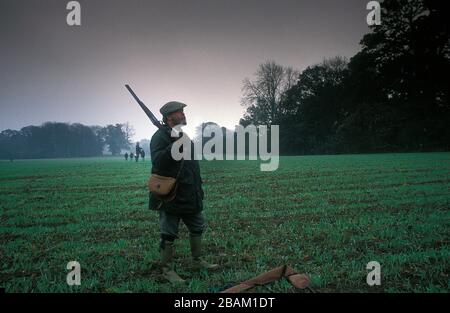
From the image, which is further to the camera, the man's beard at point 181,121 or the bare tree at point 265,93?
the bare tree at point 265,93

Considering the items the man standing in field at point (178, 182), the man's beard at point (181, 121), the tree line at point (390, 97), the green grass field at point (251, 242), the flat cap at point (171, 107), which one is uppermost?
the tree line at point (390, 97)

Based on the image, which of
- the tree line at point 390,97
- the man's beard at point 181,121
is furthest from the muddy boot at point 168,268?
the tree line at point 390,97

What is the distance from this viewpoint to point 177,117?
4855 mm

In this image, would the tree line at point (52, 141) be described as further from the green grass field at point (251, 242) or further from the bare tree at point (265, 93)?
the green grass field at point (251, 242)

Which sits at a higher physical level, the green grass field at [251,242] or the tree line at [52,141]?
the tree line at [52,141]

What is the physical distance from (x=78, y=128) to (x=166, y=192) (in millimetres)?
162945

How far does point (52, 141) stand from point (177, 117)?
154 metres

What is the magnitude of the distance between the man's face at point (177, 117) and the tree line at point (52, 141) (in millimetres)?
147746

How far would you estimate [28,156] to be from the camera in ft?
439

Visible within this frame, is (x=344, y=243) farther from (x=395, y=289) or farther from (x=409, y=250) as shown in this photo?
(x=395, y=289)

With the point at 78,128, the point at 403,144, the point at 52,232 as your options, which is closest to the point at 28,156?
the point at 78,128

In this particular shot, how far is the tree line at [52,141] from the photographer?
14162 cm

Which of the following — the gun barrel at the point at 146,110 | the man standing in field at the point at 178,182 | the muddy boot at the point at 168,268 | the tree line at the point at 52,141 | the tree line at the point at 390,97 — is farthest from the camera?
the tree line at the point at 52,141

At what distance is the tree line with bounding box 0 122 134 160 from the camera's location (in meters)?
142
